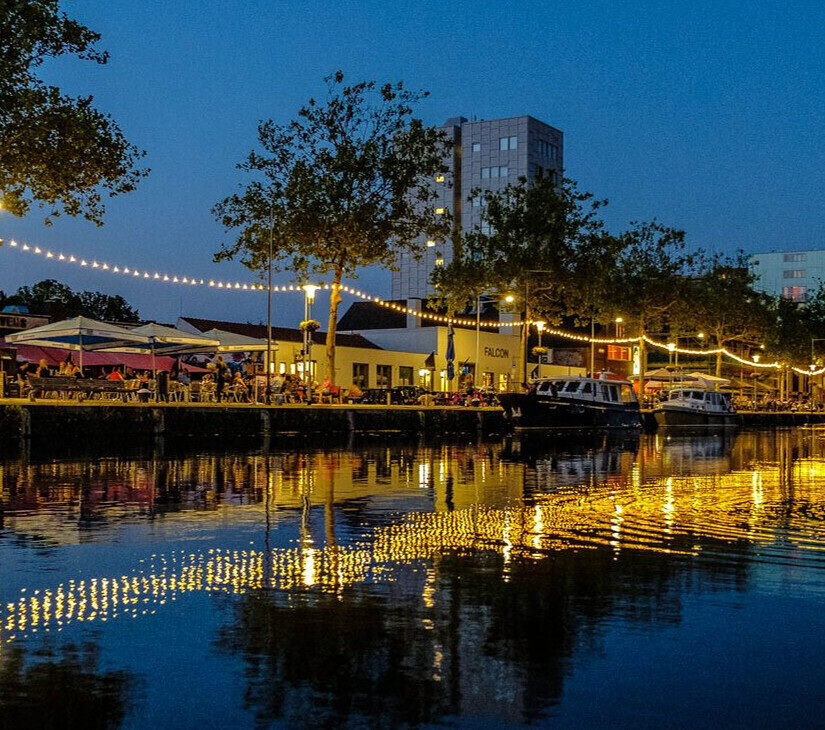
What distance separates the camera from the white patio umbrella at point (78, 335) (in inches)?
1342

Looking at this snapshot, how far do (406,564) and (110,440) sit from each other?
21.9 m

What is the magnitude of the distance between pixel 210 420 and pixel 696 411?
32.4 metres

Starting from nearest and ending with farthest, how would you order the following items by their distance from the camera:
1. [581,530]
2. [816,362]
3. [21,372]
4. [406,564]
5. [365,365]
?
[406,564] < [581,530] < [21,372] < [365,365] < [816,362]

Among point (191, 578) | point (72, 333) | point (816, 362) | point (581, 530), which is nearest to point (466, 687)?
point (191, 578)

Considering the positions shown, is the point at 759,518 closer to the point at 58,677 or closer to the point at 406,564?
the point at 406,564

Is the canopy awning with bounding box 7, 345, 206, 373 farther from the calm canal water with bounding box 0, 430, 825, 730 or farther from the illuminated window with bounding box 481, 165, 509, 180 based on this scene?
the illuminated window with bounding box 481, 165, 509, 180

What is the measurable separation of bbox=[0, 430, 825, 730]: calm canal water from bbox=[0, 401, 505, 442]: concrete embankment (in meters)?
13.9

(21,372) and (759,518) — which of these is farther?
(21,372)

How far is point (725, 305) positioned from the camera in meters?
75.8

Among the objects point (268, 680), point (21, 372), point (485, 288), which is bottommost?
point (268, 680)

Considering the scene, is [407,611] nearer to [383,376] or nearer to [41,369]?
[41,369]

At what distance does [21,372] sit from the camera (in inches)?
1684

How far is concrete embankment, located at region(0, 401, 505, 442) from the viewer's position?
28.3 metres

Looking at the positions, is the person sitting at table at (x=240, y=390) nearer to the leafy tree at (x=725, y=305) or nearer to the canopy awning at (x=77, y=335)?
the canopy awning at (x=77, y=335)
